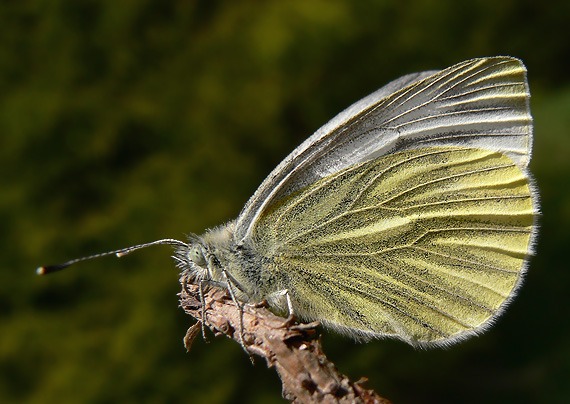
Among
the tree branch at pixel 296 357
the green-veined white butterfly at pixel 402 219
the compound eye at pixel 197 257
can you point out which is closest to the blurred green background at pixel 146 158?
the green-veined white butterfly at pixel 402 219

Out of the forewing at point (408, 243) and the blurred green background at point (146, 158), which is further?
the blurred green background at point (146, 158)

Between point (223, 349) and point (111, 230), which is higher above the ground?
point (111, 230)

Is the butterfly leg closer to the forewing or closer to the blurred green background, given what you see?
the forewing

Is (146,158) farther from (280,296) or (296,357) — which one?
(296,357)

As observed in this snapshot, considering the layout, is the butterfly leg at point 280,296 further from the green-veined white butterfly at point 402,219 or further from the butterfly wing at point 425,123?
the butterfly wing at point 425,123

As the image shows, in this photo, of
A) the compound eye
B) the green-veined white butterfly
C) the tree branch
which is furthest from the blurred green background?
the tree branch

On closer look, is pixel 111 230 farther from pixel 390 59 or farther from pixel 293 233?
pixel 390 59

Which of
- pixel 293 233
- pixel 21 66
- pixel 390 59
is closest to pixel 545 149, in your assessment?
pixel 390 59

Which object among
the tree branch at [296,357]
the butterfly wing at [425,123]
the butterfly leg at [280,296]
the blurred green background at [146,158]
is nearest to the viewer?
the tree branch at [296,357]
